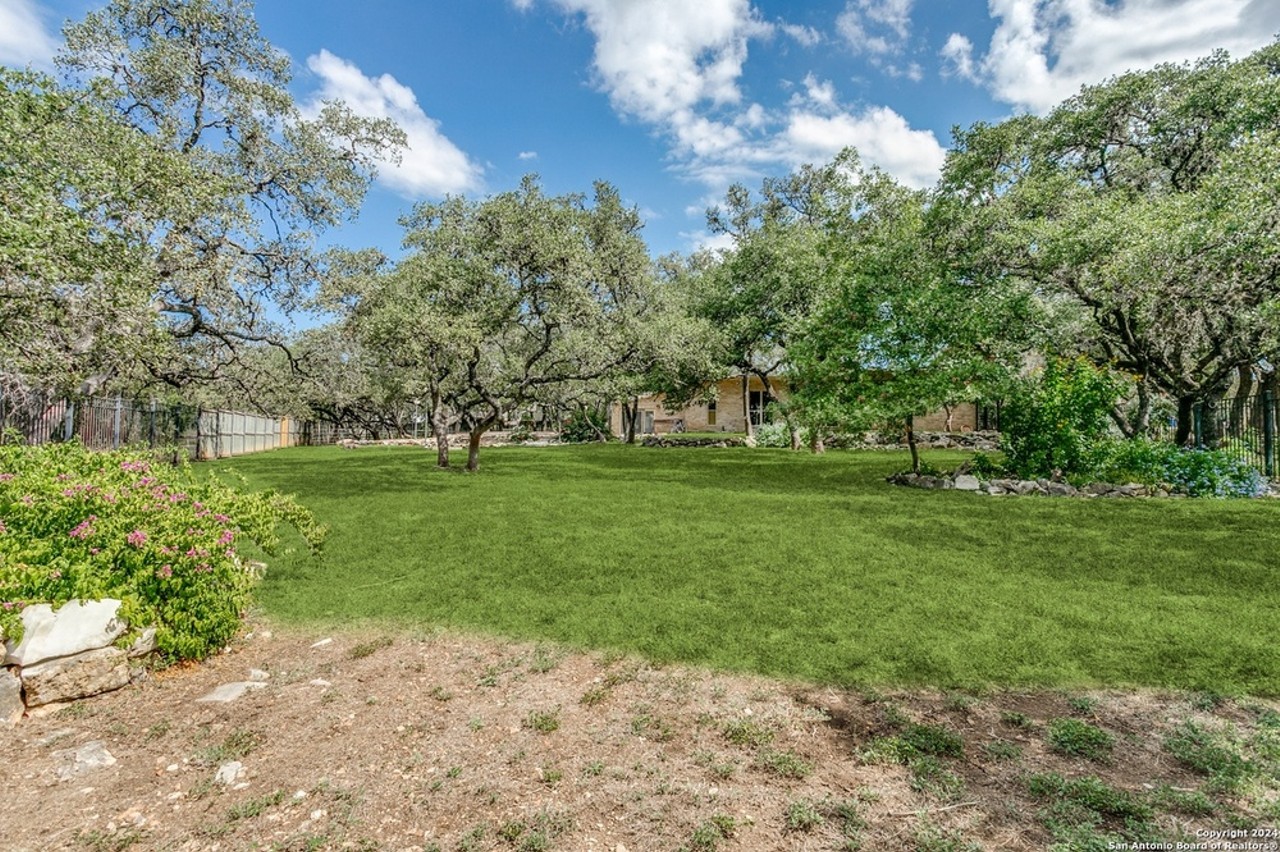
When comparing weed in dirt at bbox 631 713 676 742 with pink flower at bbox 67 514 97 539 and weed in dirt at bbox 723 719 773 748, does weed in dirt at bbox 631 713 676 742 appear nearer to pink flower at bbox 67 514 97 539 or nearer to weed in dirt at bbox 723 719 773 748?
weed in dirt at bbox 723 719 773 748

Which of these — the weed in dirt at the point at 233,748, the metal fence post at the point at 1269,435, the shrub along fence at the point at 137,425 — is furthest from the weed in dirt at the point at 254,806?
the metal fence post at the point at 1269,435

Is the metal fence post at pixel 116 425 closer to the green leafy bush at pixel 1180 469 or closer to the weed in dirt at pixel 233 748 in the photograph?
the weed in dirt at pixel 233 748

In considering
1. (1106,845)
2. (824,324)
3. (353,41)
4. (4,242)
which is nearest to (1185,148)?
(824,324)

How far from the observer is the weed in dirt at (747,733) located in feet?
8.32

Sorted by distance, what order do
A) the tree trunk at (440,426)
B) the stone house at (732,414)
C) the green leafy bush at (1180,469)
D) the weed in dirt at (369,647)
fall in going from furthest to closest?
the stone house at (732,414) < the tree trunk at (440,426) < the green leafy bush at (1180,469) < the weed in dirt at (369,647)

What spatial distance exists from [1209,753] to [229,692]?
4.87m

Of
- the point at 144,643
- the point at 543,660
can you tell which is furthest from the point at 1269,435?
the point at 144,643

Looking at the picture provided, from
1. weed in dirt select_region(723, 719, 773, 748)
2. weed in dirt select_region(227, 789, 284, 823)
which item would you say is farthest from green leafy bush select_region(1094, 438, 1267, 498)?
weed in dirt select_region(227, 789, 284, 823)

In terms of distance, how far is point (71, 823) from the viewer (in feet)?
6.82

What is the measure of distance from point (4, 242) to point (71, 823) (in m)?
6.22

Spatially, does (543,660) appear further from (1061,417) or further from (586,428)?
(586,428)

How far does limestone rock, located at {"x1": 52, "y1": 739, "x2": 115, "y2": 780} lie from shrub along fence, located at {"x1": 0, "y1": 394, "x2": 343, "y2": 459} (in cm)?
435

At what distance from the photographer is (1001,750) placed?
2.43 m

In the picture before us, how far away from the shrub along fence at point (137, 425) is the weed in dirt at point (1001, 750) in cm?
768
